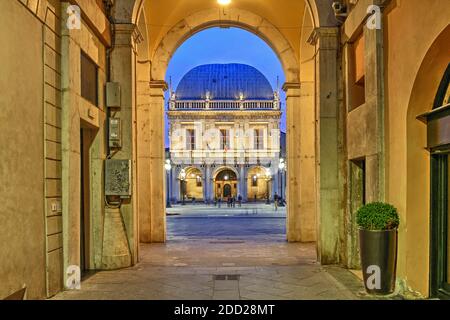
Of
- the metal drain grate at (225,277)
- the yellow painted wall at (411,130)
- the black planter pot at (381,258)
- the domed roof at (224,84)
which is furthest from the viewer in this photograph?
the domed roof at (224,84)

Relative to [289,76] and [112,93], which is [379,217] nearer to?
[112,93]

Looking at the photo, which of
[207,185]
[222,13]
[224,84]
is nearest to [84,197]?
[222,13]

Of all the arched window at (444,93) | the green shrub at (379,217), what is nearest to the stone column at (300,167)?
the green shrub at (379,217)

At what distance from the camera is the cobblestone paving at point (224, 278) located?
7.19m

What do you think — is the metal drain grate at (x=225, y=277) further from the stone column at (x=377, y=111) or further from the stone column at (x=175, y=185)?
the stone column at (x=175, y=185)

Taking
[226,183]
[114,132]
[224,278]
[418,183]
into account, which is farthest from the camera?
[226,183]

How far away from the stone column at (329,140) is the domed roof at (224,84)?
39893 millimetres

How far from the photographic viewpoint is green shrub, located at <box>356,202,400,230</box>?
261 inches

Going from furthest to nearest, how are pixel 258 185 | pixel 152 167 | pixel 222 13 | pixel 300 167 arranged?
pixel 258 185 → pixel 222 13 → pixel 152 167 → pixel 300 167

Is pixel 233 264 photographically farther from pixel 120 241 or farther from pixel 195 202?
pixel 195 202

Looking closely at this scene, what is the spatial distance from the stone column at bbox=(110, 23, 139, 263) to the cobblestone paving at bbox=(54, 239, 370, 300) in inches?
38.4

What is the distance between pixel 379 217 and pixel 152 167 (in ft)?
29.9

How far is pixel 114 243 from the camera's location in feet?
31.6

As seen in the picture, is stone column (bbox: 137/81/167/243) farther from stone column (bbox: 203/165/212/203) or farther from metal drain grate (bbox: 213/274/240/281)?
stone column (bbox: 203/165/212/203)
